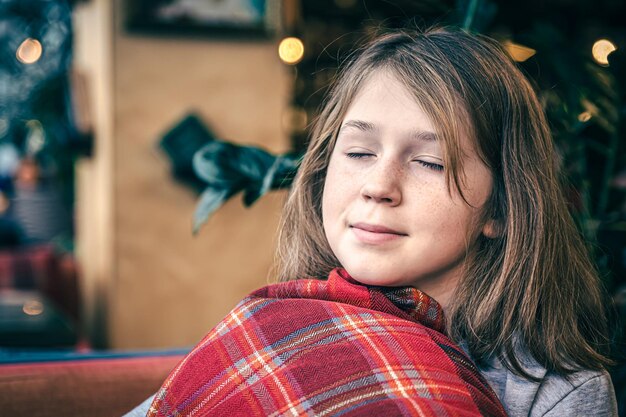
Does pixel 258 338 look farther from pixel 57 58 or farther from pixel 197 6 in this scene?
pixel 57 58

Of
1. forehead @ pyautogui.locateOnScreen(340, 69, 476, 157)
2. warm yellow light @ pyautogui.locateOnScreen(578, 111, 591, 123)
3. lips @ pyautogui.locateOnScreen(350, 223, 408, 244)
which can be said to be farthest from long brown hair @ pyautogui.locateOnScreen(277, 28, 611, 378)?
warm yellow light @ pyautogui.locateOnScreen(578, 111, 591, 123)

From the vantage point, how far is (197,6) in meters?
2.48

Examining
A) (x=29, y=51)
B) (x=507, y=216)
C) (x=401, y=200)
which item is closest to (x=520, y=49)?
(x=507, y=216)

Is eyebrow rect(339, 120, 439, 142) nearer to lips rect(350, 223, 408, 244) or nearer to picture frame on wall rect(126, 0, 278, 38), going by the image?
lips rect(350, 223, 408, 244)

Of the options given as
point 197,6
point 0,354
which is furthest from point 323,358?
point 197,6

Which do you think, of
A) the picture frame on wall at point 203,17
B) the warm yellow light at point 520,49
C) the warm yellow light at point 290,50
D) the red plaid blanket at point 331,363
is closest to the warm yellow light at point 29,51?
the warm yellow light at point 290,50

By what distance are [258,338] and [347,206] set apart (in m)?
0.23

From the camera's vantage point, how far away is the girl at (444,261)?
2.80 ft

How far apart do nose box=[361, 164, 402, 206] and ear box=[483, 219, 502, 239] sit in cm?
16

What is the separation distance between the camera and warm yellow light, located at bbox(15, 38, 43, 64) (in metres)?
4.55

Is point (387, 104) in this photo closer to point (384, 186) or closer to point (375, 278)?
point (384, 186)

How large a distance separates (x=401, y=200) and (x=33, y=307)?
6.88 feet

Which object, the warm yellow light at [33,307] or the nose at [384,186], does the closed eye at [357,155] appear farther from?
the warm yellow light at [33,307]

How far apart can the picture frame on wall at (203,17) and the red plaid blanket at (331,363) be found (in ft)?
5.75
